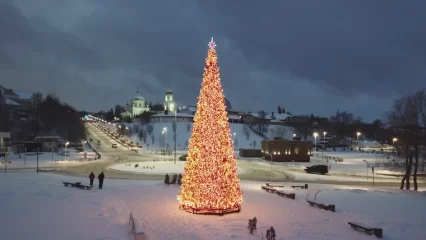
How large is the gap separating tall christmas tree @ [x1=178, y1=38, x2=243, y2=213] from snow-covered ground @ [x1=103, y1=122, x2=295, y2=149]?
99426 millimetres

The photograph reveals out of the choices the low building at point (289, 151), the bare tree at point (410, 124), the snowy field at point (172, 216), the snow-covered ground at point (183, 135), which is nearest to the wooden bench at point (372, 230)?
the snowy field at point (172, 216)

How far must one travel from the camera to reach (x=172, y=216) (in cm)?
1961

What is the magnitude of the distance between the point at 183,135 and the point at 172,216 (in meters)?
A: 126

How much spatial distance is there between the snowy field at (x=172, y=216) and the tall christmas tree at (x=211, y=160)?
31.9 inches

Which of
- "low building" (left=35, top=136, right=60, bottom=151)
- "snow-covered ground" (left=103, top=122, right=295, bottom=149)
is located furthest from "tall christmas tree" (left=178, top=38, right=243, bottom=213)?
"snow-covered ground" (left=103, top=122, right=295, bottom=149)

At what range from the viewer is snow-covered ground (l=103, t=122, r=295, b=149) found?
130m

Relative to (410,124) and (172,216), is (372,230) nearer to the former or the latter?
(172,216)

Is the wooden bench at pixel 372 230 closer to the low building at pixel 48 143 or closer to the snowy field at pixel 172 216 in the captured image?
the snowy field at pixel 172 216

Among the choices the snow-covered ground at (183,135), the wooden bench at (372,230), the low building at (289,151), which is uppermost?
the snow-covered ground at (183,135)

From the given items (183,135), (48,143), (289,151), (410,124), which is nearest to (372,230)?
(410,124)

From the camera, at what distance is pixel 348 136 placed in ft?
554

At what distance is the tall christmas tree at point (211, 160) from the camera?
20219mm

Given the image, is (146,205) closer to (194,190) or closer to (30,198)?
(194,190)

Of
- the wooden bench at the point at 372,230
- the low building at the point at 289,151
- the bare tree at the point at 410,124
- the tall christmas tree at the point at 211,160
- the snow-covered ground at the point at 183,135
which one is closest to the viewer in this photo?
the wooden bench at the point at 372,230
